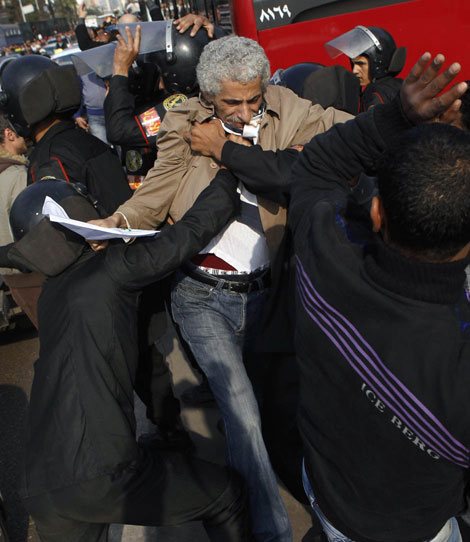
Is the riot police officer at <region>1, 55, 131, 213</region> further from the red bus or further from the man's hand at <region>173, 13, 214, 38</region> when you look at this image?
the red bus

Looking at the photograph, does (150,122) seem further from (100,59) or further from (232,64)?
(232,64)

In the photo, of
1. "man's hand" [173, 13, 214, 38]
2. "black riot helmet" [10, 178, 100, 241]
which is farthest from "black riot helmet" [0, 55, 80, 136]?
"black riot helmet" [10, 178, 100, 241]

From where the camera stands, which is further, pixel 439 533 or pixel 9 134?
pixel 9 134

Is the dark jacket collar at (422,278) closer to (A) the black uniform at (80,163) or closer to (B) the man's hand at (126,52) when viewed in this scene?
(A) the black uniform at (80,163)

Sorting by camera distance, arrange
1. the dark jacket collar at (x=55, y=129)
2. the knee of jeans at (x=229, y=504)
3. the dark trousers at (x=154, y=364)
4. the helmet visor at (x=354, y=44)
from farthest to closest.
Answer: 1. the helmet visor at (x=354, y=44)
2. the dark jacket collar at (x=55, y=129)
3. the dark trousers at (x=154, y=364)
4. the knee of jeans at (x=229, y=504)

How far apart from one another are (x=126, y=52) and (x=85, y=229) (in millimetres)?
1943

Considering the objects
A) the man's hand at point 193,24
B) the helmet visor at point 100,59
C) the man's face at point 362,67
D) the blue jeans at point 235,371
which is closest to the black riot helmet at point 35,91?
the helmet visor at point 100,59

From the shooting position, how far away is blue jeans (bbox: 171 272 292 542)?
2.06 meters

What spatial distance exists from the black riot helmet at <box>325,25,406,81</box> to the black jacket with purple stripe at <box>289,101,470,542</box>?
262 centimetres

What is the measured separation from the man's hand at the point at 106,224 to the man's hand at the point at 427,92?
114 cm

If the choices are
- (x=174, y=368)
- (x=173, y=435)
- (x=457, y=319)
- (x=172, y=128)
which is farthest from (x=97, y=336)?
(x=174, y=368)

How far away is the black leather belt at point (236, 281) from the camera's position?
2.25 meters

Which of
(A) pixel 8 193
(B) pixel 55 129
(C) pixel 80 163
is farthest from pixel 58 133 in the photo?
(A) pixel 8 193

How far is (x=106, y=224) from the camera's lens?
2.03 m
